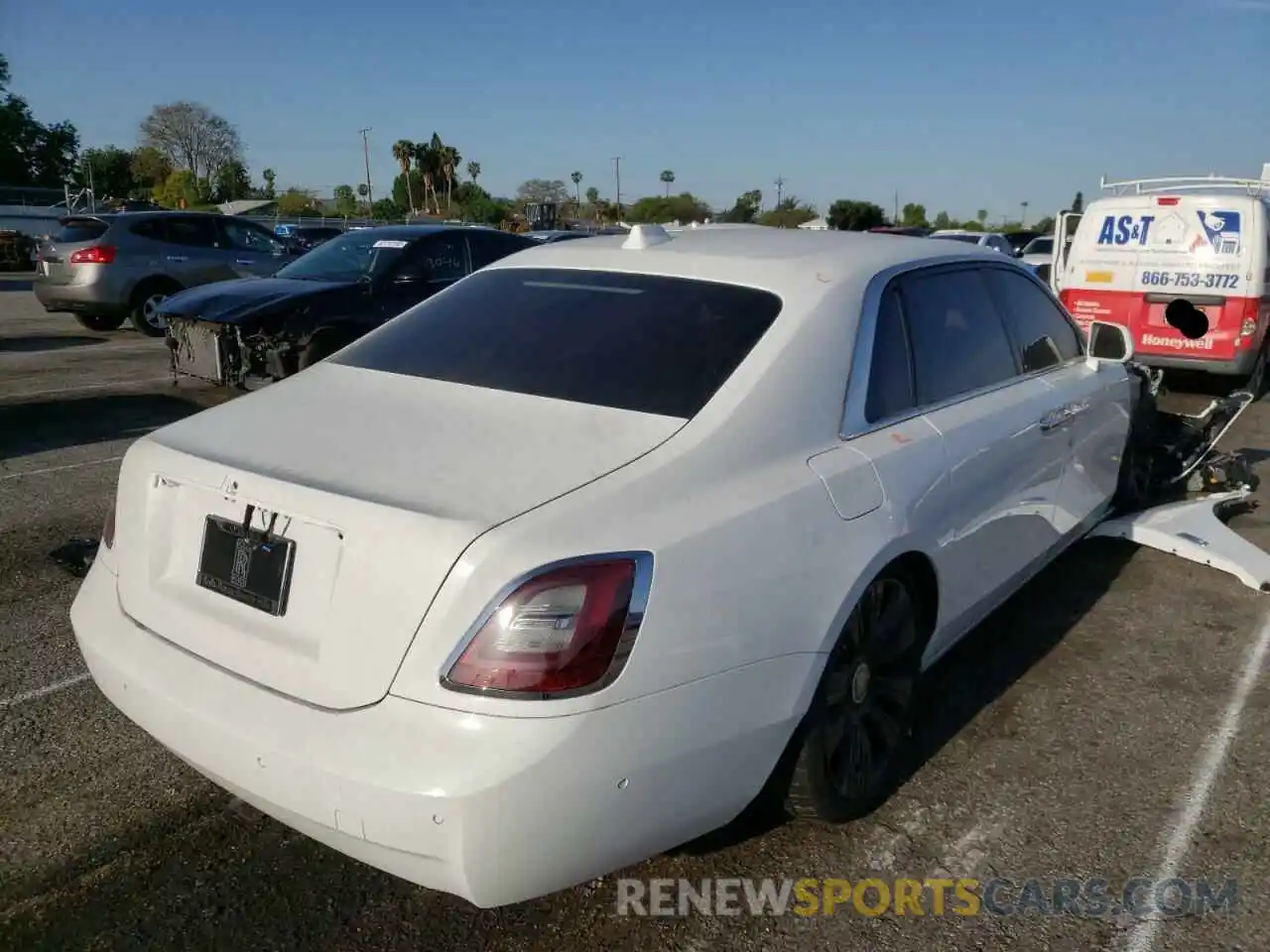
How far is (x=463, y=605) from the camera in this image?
1972 millimetres

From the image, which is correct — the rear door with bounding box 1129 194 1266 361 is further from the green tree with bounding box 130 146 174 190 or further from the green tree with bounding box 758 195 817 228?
the green tree with bounding box 130 146 174 190

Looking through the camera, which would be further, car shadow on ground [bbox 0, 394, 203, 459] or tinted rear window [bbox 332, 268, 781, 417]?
car shadow on ground [bbox 0, 394, 203, 459]

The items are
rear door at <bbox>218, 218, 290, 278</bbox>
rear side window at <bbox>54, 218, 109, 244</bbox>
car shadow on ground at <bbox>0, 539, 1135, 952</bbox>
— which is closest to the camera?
car shadow on ground at <bbox>0, 539, 1135, 952</bbox>

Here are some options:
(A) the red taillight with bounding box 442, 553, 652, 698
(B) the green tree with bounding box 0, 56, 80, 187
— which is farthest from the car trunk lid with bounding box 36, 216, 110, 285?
(B) the green tree with bounding box 0, 56, 80, 187

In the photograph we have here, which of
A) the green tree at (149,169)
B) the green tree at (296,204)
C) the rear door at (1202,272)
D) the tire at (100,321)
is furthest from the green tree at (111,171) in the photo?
the rear door at (1202,272)

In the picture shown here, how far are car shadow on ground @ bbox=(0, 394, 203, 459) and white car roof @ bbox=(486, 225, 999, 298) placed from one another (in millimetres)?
5133

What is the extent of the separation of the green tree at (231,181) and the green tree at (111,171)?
22.7ft

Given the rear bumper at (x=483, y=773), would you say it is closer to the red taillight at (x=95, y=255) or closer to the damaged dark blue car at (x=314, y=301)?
the damaged dark blue car at (x=314, y=301)

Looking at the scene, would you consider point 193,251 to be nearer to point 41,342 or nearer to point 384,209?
point 41,342

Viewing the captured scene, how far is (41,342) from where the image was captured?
12.9 m

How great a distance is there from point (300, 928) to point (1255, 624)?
404 cm

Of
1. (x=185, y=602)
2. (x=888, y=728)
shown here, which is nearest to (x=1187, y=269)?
(x=888, y=728)

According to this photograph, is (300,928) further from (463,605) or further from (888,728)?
(888,728)

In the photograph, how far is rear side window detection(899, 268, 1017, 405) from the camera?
3227 mm
